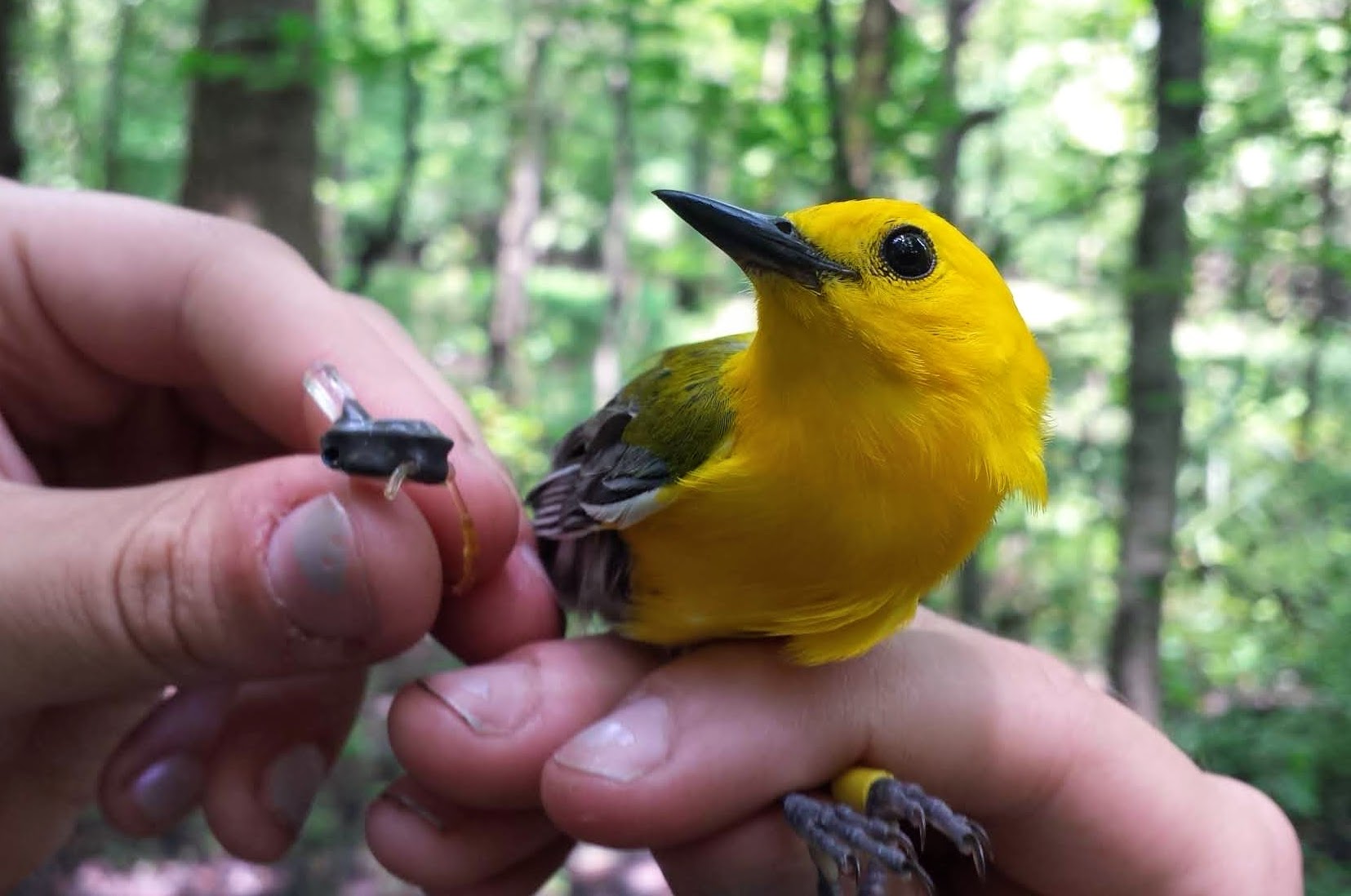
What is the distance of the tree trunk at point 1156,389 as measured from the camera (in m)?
3.85

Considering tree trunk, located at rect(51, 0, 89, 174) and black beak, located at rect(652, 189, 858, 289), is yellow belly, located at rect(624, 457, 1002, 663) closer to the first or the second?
black beak, located at rect(652, 189, 858, 289)

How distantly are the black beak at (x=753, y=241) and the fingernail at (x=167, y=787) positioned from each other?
1.75 m

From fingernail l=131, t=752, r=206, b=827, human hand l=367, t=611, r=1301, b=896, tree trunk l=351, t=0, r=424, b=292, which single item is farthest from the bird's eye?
tree trunk l=351, t=0, r=424, b=292

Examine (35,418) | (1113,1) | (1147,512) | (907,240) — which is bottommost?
(1147,512)

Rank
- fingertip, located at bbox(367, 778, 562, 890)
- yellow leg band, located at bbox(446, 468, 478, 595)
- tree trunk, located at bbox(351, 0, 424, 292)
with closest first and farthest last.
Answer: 1. yellow leg band, located at bbox(446, 468, 478, 595)
2. fingertip, located at bbox(367, 778, 562, 890)
3. tree trunk, located at bbox(351, 0, 424, 292)

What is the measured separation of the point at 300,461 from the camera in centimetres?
145

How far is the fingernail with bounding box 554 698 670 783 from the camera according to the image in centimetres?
163

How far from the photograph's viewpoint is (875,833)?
162cm

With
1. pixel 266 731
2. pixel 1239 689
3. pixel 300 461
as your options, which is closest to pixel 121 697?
pixel 266 731

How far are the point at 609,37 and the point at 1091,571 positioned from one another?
7.97 m

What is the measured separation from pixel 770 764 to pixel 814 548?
0.45 m

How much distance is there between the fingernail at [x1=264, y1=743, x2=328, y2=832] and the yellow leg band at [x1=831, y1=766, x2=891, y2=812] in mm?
1257

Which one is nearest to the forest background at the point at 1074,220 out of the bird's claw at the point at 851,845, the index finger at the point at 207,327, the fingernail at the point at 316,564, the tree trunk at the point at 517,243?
the index finger at the point at 207,327

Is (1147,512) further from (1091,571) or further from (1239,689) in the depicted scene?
(1091,571)
